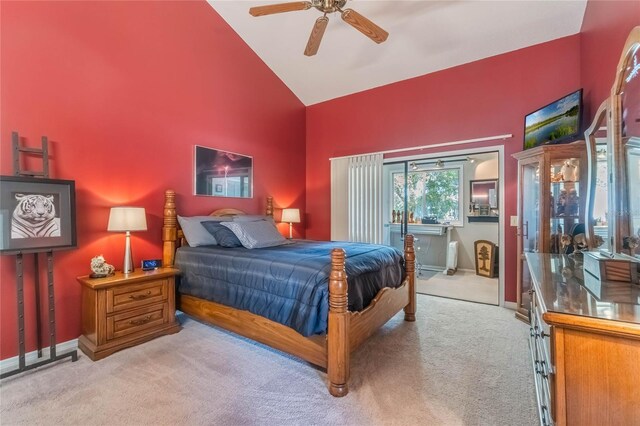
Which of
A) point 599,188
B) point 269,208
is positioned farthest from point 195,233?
point 599,188

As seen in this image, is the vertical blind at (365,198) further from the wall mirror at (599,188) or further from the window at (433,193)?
the wall mirror at (599,188)

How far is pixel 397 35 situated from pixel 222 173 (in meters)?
2.81

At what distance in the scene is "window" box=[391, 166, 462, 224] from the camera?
5.71 meters

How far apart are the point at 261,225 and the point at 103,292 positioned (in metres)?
1.58

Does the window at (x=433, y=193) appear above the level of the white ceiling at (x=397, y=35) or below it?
below

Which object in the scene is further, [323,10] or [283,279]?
[323,10]

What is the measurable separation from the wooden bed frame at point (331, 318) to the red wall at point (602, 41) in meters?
2.16

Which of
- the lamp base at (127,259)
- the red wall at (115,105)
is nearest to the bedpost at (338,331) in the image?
the lamp base at (127,259)

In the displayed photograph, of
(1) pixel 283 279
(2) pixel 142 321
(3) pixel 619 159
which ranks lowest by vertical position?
(2) pixel 142 321

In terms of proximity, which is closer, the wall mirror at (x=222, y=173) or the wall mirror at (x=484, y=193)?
the wall mirror at (x=222, y=173)

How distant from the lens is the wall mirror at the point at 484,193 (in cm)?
541

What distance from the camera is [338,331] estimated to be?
75.4 inches

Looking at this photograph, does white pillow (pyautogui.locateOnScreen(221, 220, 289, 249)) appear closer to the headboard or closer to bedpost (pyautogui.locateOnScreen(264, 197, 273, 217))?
the headboard

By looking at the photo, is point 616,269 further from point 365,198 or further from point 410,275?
point 365,198
